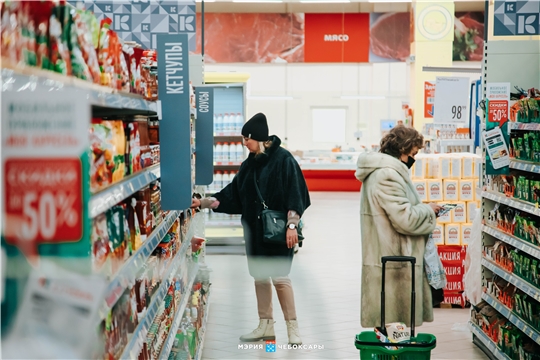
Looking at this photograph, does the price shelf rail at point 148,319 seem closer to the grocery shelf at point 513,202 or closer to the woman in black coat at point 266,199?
the woman in black coat at point 266,199

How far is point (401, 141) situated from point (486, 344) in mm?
1718

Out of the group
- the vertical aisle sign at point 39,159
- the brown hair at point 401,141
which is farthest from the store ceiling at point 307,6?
the vertical aisle sign at point 39,159

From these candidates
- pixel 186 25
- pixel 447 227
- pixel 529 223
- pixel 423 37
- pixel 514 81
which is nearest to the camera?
pixel 529 223

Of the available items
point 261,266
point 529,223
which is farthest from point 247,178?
point 529,223

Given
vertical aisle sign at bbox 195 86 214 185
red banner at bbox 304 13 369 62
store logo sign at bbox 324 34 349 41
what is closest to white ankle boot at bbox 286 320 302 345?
vertical aisle sign at bbox 195 86 214 185

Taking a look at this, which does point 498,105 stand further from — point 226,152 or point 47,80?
point 226,152

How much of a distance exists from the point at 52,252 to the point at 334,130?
19.6 m

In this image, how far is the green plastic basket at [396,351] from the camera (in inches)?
153

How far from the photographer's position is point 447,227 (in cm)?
659

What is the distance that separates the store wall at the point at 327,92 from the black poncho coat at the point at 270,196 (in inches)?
583

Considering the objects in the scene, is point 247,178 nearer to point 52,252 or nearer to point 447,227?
point 447,227

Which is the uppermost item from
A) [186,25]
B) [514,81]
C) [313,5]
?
[313,5]

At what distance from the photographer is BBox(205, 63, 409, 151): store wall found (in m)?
20.1

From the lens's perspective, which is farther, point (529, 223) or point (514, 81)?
point (514, 81)
